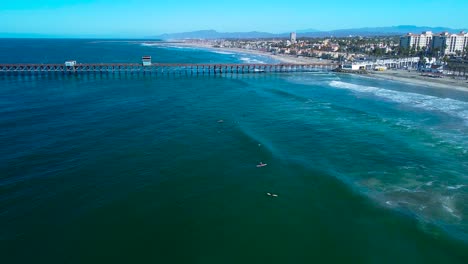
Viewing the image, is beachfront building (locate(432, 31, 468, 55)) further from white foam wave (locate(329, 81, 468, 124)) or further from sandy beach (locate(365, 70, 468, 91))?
white foam wave (locate(329, 81, 468, 124))

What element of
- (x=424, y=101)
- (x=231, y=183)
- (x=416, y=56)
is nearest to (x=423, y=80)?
(x=424, y=101)

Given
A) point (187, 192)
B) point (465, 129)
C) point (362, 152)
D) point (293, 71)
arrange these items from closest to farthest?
point (187, 192)
point (362, 152)
point (465, 129)
point (293, 71)

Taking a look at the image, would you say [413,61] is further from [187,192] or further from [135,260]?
[135,260]

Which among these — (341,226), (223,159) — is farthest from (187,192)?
(341,226)

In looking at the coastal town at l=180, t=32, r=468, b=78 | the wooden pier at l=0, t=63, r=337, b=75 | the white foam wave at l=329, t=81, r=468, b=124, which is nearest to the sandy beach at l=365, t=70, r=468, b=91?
the coastal town at l=180, t=32, r=468, b=78

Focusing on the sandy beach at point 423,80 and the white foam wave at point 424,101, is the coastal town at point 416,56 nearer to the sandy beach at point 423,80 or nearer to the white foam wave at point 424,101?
the sandy beach at point 423,80
